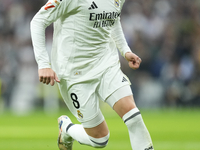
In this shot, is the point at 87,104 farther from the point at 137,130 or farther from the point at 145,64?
the point at 145,64

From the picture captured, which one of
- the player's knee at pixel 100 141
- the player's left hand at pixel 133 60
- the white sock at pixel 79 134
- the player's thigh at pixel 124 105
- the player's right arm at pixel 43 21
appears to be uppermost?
the player's right arm at pixel 43 21

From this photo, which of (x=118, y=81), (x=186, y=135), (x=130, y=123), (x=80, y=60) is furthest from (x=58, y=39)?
(x=186, y=135)

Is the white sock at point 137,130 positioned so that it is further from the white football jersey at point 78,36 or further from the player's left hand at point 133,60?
the player's left hand at point 133,60

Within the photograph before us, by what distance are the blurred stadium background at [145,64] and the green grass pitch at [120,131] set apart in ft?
0.64

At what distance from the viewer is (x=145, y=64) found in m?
14.2

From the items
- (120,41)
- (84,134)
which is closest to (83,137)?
(84,134)

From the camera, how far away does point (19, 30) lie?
15.6m

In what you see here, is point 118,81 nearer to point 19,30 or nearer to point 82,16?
point 82,16

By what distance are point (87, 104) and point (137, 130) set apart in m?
0.65

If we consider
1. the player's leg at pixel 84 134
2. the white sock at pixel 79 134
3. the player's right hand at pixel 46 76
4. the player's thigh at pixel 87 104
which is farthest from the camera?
the white sock at pixel 79 134

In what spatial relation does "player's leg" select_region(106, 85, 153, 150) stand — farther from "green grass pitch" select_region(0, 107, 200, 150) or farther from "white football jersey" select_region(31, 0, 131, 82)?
"green grass pitch" select_region(0, 107, 200, 150)

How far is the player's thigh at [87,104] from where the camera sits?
4852 mm

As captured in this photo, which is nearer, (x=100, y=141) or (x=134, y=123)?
(x=134, y=123)

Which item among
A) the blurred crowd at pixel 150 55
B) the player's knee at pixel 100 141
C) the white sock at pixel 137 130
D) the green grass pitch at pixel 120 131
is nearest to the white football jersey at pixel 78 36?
the white sock at pixel 137 130
